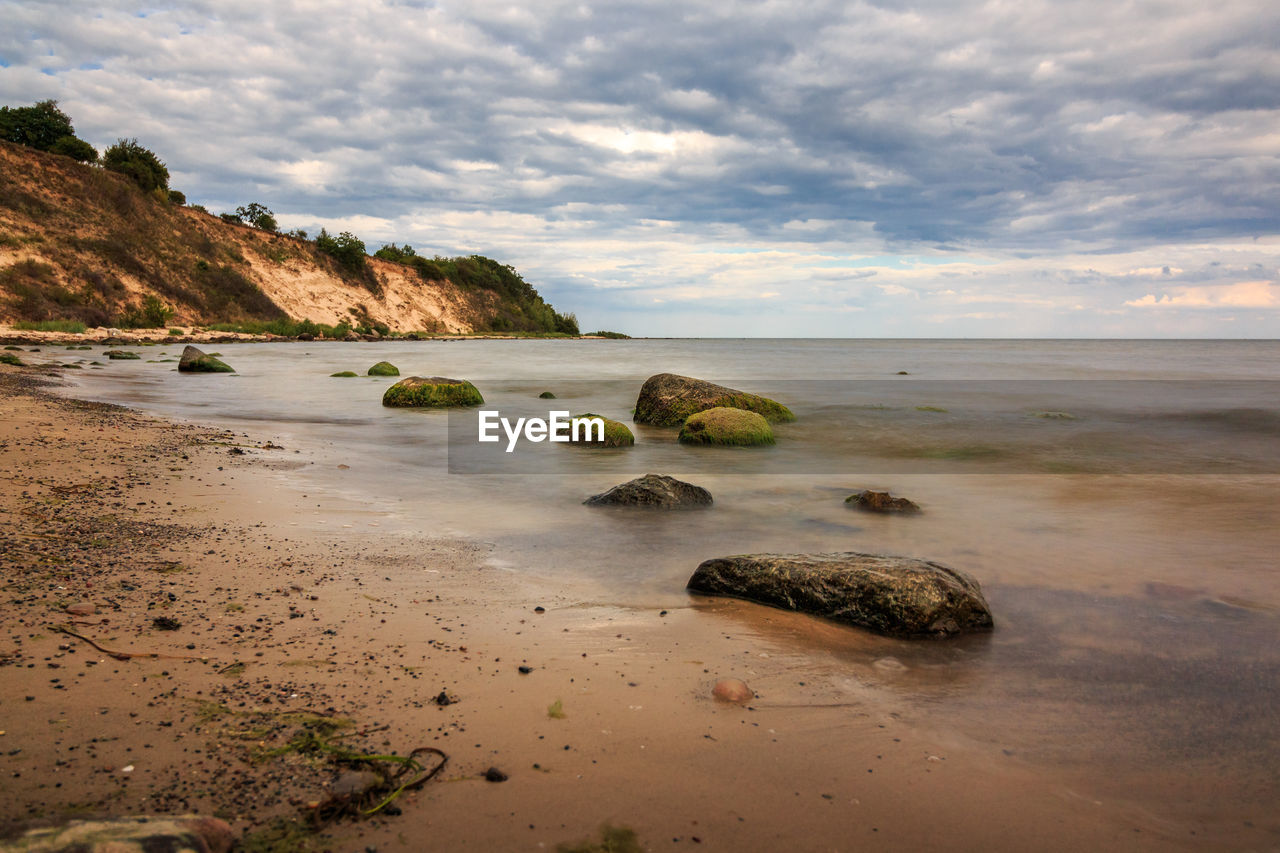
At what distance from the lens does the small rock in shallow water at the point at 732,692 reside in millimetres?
3180

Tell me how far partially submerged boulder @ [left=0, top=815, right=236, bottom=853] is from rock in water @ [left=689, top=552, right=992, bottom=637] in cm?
316

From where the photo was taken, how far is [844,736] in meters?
2.92

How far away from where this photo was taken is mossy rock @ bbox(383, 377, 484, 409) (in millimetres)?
15766

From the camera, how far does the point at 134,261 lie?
45.3m

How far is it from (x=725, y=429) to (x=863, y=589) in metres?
7.47

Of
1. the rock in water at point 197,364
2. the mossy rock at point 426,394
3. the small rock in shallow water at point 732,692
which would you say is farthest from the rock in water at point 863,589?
the rock in water at point 197,364

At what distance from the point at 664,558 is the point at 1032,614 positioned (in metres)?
2.39

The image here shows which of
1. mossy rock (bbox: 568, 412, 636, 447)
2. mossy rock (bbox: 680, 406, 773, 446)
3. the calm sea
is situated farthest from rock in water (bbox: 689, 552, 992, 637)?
mossy rock (bbox: 680, 406, 773, 446)

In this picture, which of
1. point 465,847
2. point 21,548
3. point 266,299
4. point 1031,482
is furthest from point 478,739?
point 266,299

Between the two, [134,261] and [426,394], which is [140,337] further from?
[426,394]

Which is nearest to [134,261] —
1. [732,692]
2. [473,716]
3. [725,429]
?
[725,429]

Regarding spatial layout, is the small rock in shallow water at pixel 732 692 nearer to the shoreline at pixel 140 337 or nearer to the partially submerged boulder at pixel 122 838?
the partially submerged boulder at pixel 122 838

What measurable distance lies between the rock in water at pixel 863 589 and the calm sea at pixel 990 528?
15cm

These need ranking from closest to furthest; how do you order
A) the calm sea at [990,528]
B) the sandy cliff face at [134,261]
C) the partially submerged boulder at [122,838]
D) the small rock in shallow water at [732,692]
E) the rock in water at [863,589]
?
the partially submerged boulder at [122,838], the small rock in shallow water at [732,692], the calm sea at [990,528], the rock in water at [863,589], the sandy cliff face at [134,261]
